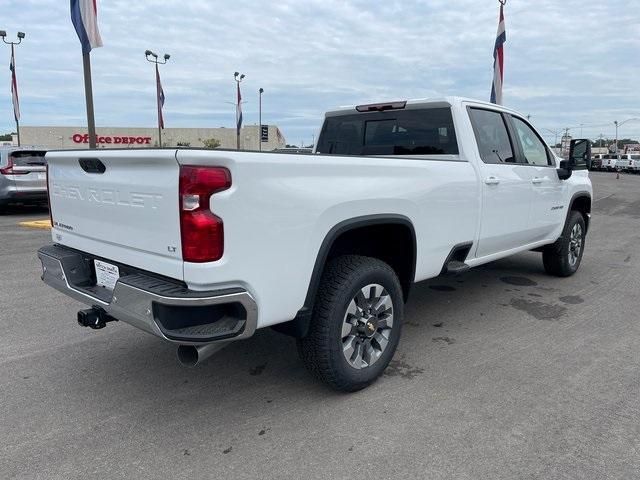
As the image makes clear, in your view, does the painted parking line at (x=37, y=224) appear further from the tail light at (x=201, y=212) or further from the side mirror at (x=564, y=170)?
the side mirror at (x=564, y=170)

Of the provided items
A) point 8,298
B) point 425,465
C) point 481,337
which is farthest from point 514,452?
point 8,298

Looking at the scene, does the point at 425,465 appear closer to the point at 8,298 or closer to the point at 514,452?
the point at 514,452

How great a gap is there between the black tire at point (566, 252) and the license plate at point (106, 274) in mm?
4987

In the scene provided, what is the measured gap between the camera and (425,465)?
257 centimetres

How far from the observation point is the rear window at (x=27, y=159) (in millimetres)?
11277

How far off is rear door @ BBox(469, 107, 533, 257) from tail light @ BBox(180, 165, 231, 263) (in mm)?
2582

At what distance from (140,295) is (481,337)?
291 centimetres

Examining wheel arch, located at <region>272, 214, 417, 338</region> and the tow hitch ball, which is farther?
the tow hitch ball

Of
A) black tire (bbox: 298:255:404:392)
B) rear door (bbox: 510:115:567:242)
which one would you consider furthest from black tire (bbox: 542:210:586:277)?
black tire (bbox: 298:255:404:392)

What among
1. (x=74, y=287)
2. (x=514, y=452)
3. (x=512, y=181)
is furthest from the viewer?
(x=512, y=181)

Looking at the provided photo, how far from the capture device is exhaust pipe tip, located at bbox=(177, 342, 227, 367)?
8.59ft

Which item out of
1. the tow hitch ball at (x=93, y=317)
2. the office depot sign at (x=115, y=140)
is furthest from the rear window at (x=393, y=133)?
the office depot sign at (x=115, y=140)

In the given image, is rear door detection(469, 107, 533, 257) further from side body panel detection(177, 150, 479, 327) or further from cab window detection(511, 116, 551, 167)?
side body panel detection(177, 150, 479, 327)

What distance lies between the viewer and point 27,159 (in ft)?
37.4
